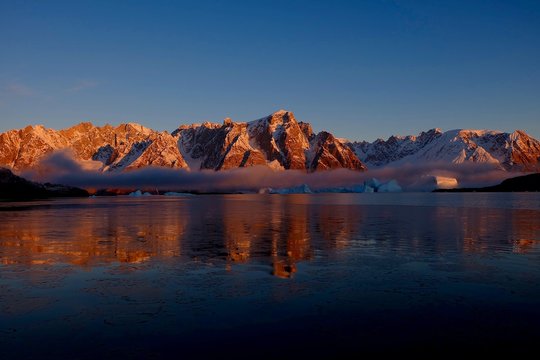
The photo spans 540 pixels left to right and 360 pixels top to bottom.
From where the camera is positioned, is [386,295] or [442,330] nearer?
[442,330]

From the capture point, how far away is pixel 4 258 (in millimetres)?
28281

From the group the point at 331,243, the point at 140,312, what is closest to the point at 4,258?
the point at 140,312

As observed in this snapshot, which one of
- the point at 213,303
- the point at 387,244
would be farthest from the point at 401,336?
the point at 387,244

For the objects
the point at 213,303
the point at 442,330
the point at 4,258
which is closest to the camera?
the point at 442,330

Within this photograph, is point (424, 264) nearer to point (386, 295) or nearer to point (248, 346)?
point (386, 295)

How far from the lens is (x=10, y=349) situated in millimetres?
12547

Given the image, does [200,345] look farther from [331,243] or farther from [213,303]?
[331,243]

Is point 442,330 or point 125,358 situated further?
point 442,330

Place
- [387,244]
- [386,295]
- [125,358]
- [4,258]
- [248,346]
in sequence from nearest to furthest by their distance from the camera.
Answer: [125,358] < [248,346] < [386,295] < [4,258] < [387,244]

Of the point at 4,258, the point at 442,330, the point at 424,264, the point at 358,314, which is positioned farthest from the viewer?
the point at 4,258

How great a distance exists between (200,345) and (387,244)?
2414 centimetres

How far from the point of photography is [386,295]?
18.3 metres

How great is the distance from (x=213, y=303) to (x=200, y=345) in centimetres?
438

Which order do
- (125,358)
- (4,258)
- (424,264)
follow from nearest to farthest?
(125,358) → (424,264) → (4,258)
